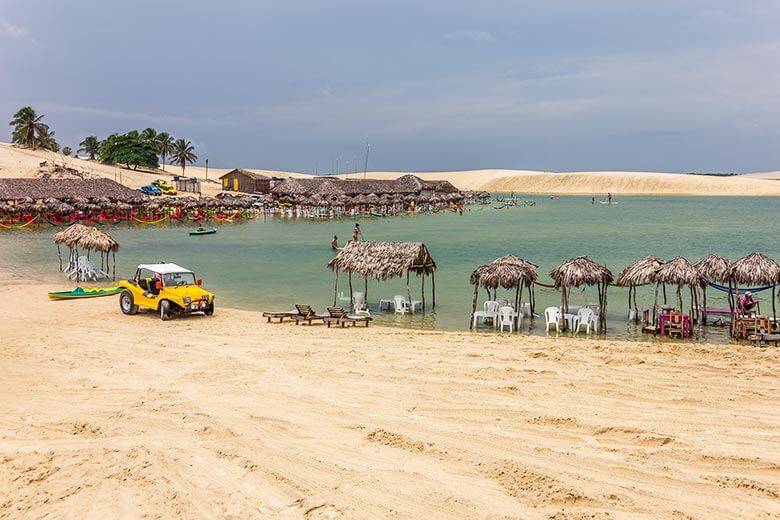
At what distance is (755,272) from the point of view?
14.7 meters

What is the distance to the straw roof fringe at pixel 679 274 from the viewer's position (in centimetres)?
1477

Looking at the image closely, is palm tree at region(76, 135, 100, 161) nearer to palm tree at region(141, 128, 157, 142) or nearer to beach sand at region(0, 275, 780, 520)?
palm tree at region(141, 128, 157, 142)

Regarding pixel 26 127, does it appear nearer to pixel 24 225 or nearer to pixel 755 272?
pixel 24 225

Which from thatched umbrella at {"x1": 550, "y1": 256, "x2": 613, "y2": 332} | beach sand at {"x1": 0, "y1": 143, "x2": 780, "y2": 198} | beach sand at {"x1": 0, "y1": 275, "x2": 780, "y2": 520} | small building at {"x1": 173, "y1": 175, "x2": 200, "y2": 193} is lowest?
beach sand at {"x1": 0, "y1": 275, "x2": 780, "y2": 520}

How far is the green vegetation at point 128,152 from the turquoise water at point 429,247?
39.6m

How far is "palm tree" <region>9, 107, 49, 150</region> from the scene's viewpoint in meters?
84.1

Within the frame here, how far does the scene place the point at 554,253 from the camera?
3484 cm

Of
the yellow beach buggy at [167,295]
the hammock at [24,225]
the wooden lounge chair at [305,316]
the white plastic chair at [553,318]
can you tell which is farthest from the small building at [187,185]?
the white plastic chair at [553,318]

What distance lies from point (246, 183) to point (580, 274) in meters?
73.7

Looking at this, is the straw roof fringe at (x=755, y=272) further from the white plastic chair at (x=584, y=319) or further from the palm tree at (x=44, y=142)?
the palm tree at (x=44, y=142)

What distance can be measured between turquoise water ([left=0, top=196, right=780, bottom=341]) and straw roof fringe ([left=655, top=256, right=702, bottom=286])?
1.37 m

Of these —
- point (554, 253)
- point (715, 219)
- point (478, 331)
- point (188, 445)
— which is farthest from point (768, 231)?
point (188, 445)

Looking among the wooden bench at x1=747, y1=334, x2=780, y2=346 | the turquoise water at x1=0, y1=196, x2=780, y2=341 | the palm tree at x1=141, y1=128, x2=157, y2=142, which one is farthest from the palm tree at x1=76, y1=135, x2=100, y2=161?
the wooden bench at x1=747, y1=334, x2=780, y2=346

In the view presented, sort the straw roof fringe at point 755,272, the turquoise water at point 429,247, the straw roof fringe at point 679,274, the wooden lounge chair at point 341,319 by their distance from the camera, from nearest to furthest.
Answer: the straw roof fringe at point 755,272
the straw roof fringe at point 679,274
the wooden lounge chair at point 341,319
the turquoise water at point 429,247
